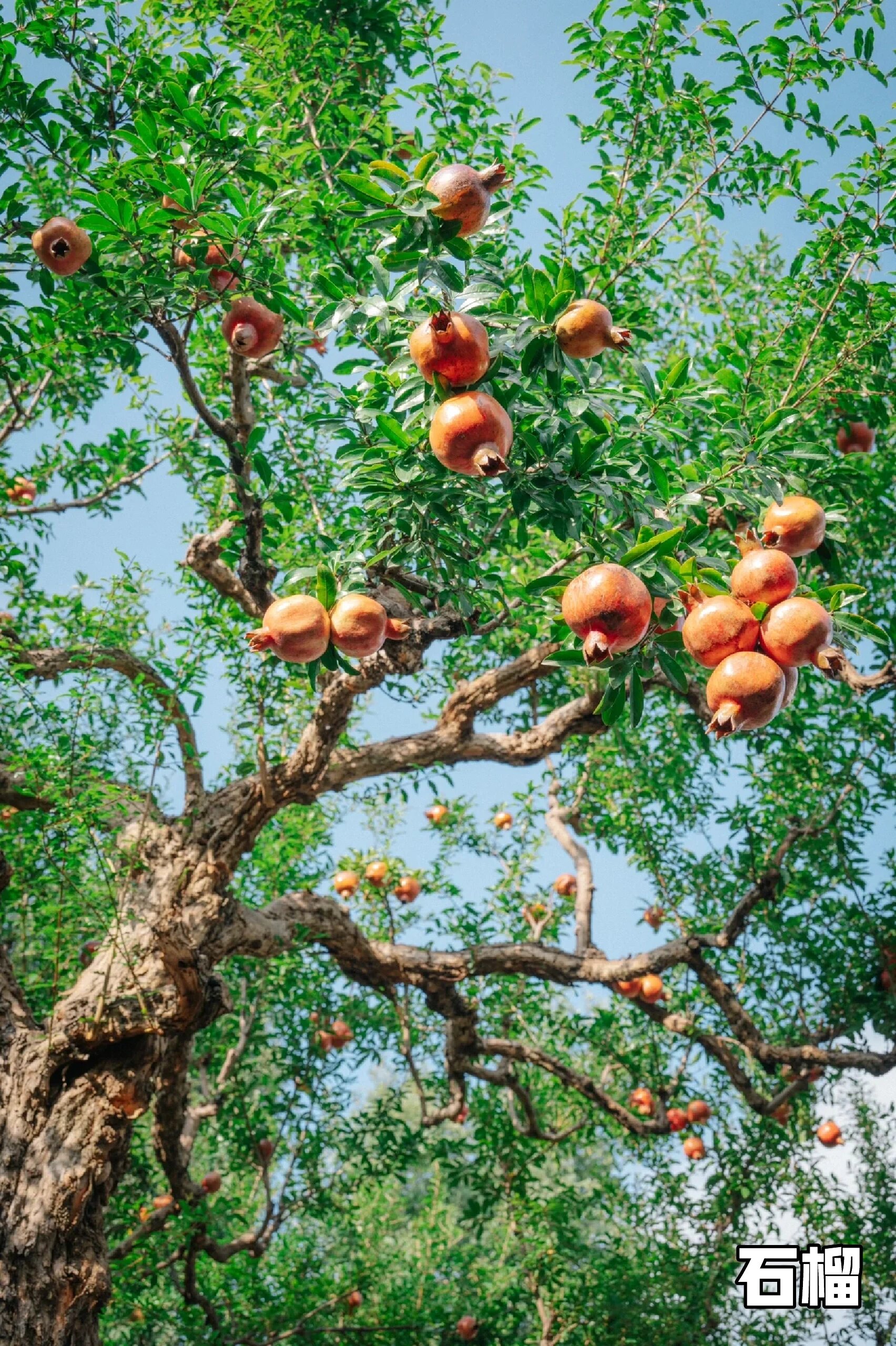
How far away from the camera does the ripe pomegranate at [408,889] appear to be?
250 inches

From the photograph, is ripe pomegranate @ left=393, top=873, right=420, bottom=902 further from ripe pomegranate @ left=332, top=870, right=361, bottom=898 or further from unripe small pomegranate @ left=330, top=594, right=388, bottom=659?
unripe small pomegranate @ left=330, top=594, right=388, bottom=659

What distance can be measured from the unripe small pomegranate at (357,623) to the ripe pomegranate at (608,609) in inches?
22.8

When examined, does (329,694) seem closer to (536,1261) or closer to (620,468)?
(620,468)

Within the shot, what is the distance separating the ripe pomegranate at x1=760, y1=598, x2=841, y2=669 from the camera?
172 cm

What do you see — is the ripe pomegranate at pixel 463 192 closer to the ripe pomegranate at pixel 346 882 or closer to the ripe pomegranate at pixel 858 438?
the ripe pomegranate at pixel 858 438

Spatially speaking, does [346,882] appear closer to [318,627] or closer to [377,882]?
[377,882]

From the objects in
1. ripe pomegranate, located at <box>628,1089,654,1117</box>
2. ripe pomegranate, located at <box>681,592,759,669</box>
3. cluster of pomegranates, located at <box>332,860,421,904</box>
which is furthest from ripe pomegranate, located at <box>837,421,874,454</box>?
ripe pomegranate, located at <box>628,1089,654,1117</box>

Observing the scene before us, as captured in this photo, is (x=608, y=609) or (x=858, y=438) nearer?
(x=608, y=609)

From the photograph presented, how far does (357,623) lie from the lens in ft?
7.19

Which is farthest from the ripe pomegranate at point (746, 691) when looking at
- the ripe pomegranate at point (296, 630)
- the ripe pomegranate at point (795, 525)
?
the ripe pomegranate at point (296, 630)

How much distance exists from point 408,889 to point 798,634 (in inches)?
196

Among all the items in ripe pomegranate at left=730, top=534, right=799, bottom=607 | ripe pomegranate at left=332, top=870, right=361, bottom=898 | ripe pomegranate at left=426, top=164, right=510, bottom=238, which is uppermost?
ripe pomegranate at left=332, top=870, right=361, bottom=898

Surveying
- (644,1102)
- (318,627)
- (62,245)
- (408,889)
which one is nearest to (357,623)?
(318,627)

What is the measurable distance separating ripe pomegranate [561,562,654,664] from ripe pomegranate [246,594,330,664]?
2.21 ft
